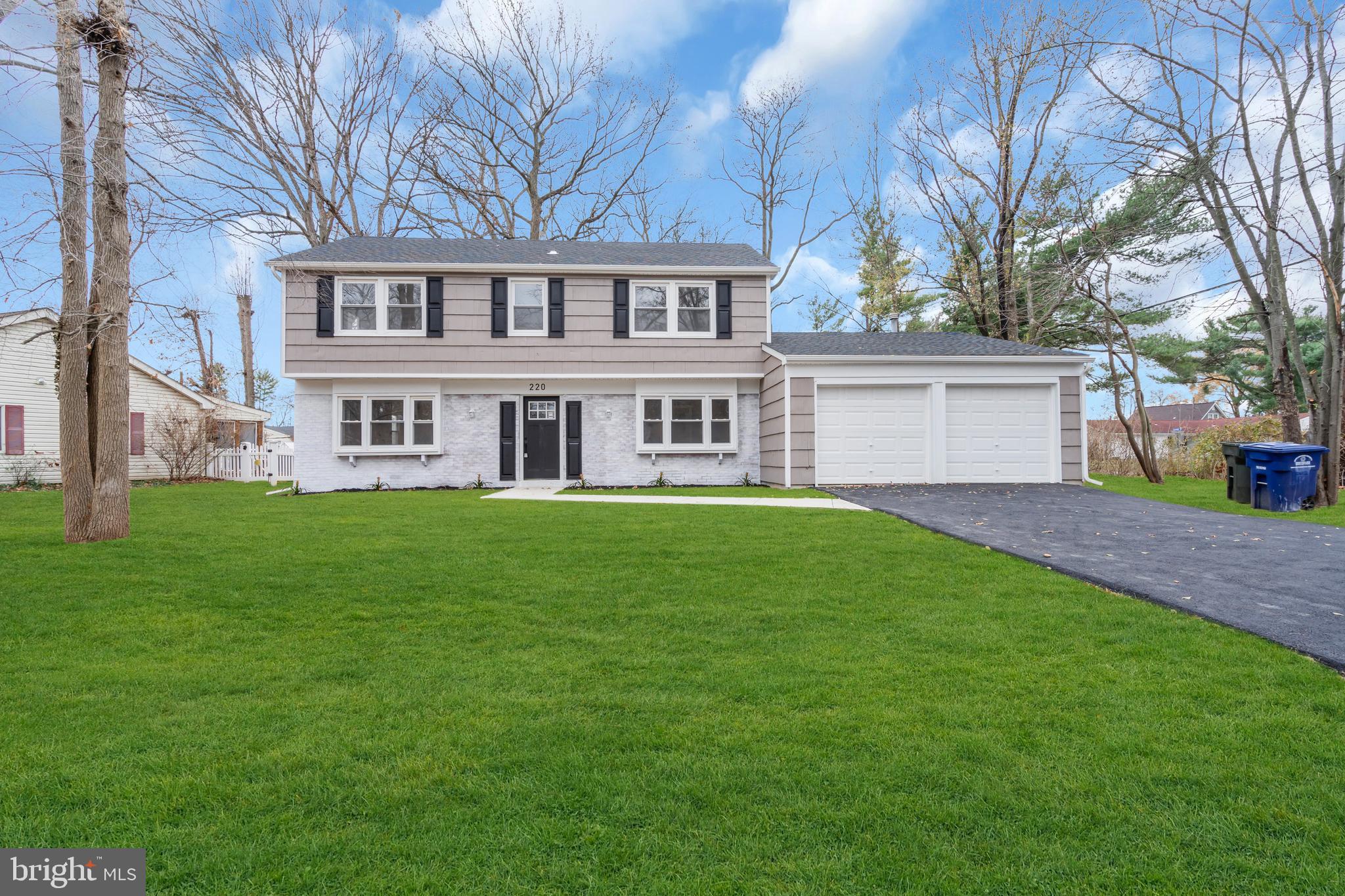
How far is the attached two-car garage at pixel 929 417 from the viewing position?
13586 millimetres

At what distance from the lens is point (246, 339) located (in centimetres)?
2867

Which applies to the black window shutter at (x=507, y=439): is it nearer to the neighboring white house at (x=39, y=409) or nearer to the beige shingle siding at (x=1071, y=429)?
the neighboring white house at (x=39, y=409)

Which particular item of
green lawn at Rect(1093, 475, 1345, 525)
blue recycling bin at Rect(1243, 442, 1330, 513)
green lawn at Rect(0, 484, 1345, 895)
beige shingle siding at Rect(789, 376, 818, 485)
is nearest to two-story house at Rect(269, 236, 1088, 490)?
beige shingle siding at Rect(789, 376, 818, 485)

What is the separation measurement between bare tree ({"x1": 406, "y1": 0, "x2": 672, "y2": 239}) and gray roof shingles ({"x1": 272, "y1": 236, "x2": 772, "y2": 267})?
266 inches

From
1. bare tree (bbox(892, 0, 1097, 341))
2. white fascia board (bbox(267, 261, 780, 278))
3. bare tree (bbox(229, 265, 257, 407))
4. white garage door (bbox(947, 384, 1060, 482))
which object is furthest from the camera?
bare tree (bbox(229, 265, 257, 407))

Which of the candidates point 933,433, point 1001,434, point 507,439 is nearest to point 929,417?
point 933,433

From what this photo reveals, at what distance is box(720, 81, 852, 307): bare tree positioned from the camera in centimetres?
2416

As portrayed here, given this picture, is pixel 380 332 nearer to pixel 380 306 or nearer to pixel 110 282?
pixel 380 306

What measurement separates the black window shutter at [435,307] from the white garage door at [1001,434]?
1104cm

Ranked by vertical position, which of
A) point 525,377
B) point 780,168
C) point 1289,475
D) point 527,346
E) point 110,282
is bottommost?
point 1289,475

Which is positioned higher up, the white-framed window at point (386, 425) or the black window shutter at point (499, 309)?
the black window shutter at point (499, 309)

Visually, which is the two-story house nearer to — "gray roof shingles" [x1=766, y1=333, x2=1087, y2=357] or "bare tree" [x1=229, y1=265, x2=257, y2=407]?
"gray roof shingles" [x1=766, y1=333, x2=1087, y2=357]

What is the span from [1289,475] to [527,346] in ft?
45.6

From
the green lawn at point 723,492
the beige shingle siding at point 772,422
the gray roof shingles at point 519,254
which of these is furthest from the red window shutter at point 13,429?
the beige shingle siding at point 772,422
